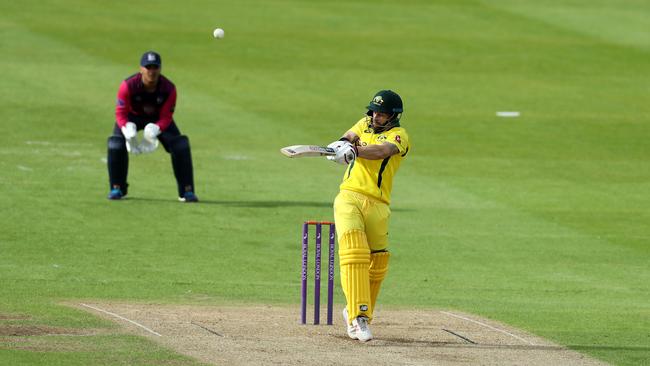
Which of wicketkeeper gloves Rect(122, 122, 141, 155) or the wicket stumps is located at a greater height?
wicketkeeper gloves Rect(122, 122, 141, 155)

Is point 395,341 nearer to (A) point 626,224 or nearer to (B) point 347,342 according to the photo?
(B) point 347,342

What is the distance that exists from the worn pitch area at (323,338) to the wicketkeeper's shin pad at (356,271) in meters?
0.26

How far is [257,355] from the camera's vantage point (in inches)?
357

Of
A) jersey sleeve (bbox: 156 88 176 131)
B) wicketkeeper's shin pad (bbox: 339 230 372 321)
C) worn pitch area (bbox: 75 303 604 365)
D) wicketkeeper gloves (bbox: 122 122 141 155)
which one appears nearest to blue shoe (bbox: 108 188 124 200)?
wicketkeeper gloves (bbox: 122 122 141 155)

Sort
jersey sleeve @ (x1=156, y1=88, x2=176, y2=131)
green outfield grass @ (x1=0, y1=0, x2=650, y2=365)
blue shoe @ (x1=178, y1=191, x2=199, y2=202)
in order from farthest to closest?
blue shoe @ (x1=178, y1=191, x2=199, y2=202) → jersey sleeve @ (x1=156, y1=88, x2=176, y2=131) → green outfield grass @ (x1=0, y1=0, x2=650, y2=365)

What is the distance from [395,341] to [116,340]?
2064 millimetres

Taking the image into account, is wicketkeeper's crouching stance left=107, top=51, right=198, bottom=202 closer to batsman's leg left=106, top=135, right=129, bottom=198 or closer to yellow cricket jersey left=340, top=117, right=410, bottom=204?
batsman's leg left=106, top=135, right=129, bottom=198

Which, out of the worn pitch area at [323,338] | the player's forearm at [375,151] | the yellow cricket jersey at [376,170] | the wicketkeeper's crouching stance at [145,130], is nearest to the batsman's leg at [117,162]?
the wicketkeeper's crouching stance at [145,130]

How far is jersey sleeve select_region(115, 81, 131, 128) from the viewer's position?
16.2 meters

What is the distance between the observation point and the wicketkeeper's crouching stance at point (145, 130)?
16141mm

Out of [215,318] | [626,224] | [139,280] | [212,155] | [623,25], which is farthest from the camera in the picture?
[623,25]

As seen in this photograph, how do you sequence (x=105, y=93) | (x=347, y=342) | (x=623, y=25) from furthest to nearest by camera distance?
1. (x=623, y=25)
2. (x=105, y=93)
3. (x=347, y=342)

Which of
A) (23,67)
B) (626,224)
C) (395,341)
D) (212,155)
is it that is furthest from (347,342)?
(23,67)

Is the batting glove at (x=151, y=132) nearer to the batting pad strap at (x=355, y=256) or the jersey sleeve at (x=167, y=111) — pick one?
the jersey sleeve at (x=167, y=111)
